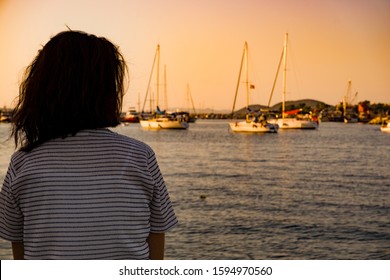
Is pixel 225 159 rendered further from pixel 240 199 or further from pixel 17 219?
pixel 17 219

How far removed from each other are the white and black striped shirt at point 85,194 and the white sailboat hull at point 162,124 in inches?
1053

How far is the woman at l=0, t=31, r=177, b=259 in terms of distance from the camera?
3.10 feet

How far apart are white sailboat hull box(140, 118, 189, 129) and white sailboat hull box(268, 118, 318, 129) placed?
403cm

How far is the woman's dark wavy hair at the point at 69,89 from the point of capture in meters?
0.94

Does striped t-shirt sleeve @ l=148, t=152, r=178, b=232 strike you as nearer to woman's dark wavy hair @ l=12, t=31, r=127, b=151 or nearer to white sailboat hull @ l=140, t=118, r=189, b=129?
woman's dark wavy hair @ l=12, t=31, r=127, b=151

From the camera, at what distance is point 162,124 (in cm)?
2928

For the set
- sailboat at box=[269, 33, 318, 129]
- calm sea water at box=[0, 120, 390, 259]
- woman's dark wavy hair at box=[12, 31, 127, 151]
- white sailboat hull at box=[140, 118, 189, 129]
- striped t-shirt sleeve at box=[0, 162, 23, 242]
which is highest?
woman's dark wavy hair at box=[12, 31, 127, 151]

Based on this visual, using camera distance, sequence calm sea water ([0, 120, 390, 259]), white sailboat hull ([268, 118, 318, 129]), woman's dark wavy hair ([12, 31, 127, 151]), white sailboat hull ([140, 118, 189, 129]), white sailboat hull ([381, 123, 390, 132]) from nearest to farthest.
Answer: woman's dark wavy hair ([12, 31, 127, 151]) < calm sea water ([0, 120, 390, 259]) < white sailboat hull ([140, 118, 189, 129]) < white sailboat hull ([268, 118, 318, 129]) < white sailboat hull ([381, 123, 390, 132])

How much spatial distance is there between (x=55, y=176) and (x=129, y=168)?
0.32 ft

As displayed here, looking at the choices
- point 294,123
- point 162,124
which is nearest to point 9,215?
point 162,124

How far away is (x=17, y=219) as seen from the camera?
39.3 inches

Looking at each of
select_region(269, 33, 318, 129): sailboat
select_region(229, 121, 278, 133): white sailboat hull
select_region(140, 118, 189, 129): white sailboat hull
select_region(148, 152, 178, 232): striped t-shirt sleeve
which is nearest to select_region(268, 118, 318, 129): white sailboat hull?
select_region(269, 33, 318, 129): sailboat
